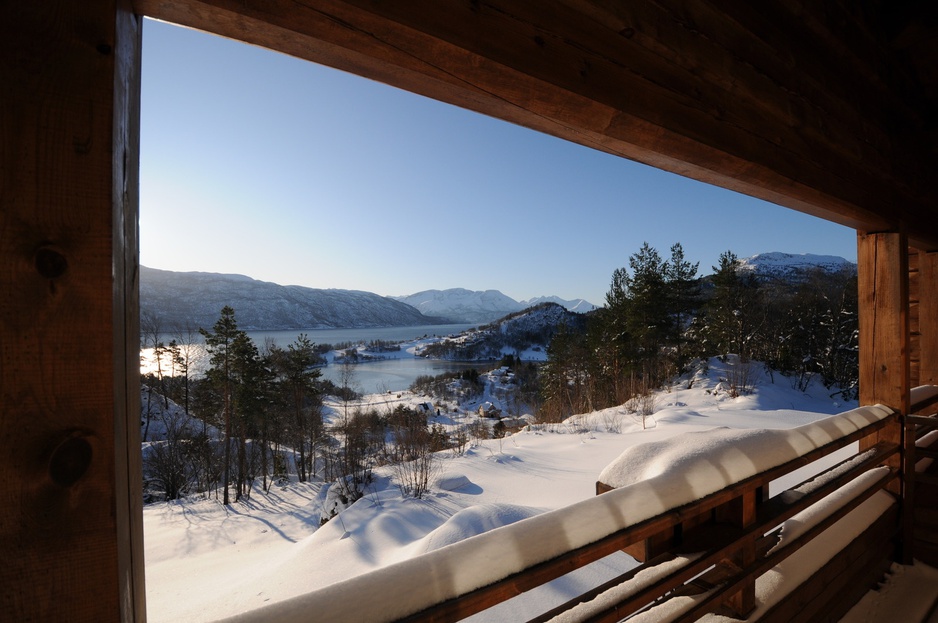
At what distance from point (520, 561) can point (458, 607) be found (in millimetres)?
143

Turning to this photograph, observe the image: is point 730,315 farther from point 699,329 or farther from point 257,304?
point 257,304

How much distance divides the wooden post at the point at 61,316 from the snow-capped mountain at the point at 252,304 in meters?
1.41

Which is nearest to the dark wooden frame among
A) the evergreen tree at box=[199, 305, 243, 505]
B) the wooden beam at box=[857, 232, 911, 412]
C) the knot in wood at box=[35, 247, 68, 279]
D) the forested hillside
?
the knot in wood at box=[35, 247, 68, 279]

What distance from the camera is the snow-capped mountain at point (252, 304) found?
19.2 ft

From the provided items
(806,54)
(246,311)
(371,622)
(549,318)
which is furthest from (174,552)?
(549,318)

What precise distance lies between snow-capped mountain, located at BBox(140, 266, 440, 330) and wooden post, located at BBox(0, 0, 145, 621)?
1.41 m

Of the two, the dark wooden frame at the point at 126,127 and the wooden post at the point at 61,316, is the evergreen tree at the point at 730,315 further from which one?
the wooden post at the point at 61,316

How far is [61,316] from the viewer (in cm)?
44

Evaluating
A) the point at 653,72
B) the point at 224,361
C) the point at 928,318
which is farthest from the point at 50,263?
the point at 224,361

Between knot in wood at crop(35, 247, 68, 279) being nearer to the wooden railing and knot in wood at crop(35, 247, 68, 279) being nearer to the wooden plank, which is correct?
the wooden railing

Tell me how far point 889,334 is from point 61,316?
3371 mm

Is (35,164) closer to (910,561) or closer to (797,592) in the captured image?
(797,592)

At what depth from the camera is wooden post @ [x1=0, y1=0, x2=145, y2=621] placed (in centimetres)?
41

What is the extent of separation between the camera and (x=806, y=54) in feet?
5.38
